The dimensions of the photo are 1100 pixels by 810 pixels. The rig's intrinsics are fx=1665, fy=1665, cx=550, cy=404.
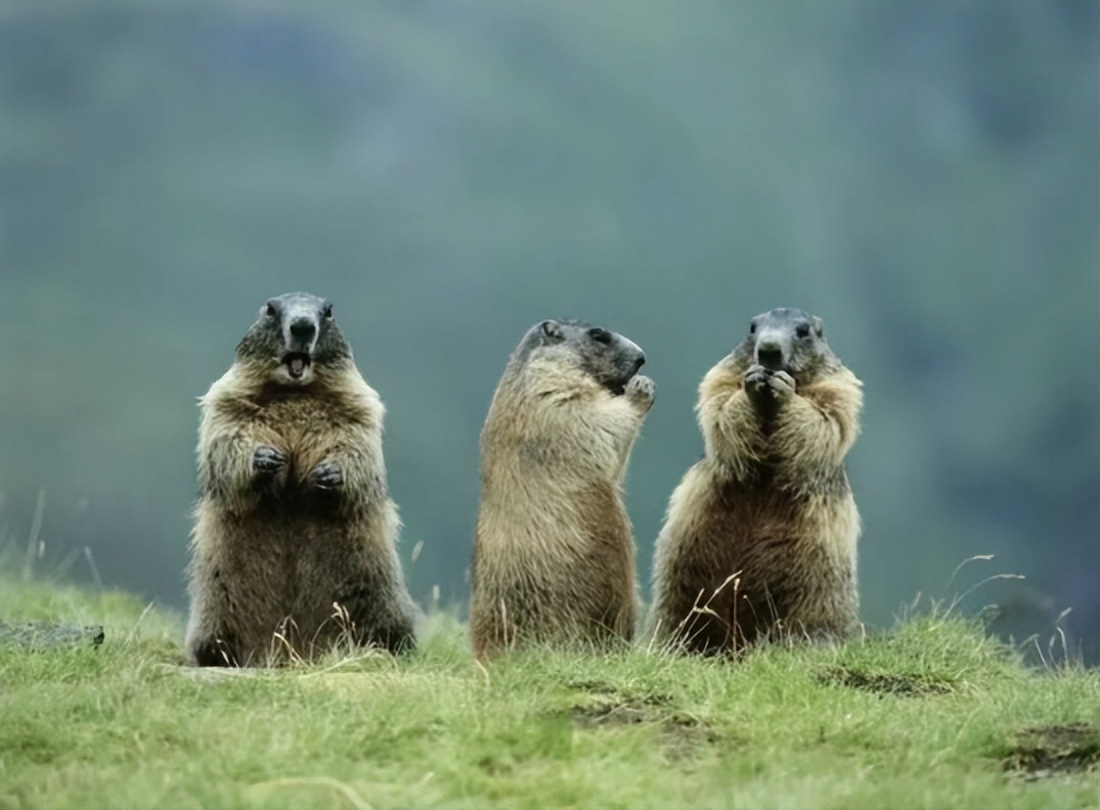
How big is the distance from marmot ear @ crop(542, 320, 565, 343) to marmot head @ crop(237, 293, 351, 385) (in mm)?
1044

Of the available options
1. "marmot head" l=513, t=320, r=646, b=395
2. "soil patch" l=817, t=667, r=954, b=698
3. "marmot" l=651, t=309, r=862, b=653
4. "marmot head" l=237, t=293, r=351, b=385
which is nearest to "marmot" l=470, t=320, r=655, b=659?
"marmot head" l=513, t=320, r=646, b=395

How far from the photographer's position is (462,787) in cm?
569

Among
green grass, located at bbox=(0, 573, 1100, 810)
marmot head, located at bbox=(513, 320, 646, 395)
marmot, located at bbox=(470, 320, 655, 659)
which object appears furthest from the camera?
marmot head, located at bbox=(513, 320, 646, 395)

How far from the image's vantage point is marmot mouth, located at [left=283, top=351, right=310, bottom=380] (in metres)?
8.53

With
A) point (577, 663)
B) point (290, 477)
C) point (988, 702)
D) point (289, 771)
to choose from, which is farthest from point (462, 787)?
point (290, 477)

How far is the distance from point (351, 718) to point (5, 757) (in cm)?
127

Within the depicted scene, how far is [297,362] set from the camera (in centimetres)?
854

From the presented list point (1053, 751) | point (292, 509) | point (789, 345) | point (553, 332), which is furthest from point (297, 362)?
point (1053, 751)

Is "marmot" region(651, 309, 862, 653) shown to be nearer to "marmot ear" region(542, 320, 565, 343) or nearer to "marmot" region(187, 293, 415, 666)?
"marmot ear" region(542, 320, 565, 343)

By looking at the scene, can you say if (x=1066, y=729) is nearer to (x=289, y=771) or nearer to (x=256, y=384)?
(x=289, y=771)

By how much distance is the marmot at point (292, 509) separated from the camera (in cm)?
838

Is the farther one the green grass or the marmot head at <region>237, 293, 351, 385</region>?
the marmot head at <region>237, 293, 351, 385</region>

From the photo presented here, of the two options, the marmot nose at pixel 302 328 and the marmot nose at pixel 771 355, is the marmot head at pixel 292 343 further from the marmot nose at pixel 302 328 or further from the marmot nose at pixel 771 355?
the marmot nose at pixel 771 355

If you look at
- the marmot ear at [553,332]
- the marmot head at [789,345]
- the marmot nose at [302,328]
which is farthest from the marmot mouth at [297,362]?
the marmot head at [789,345]
